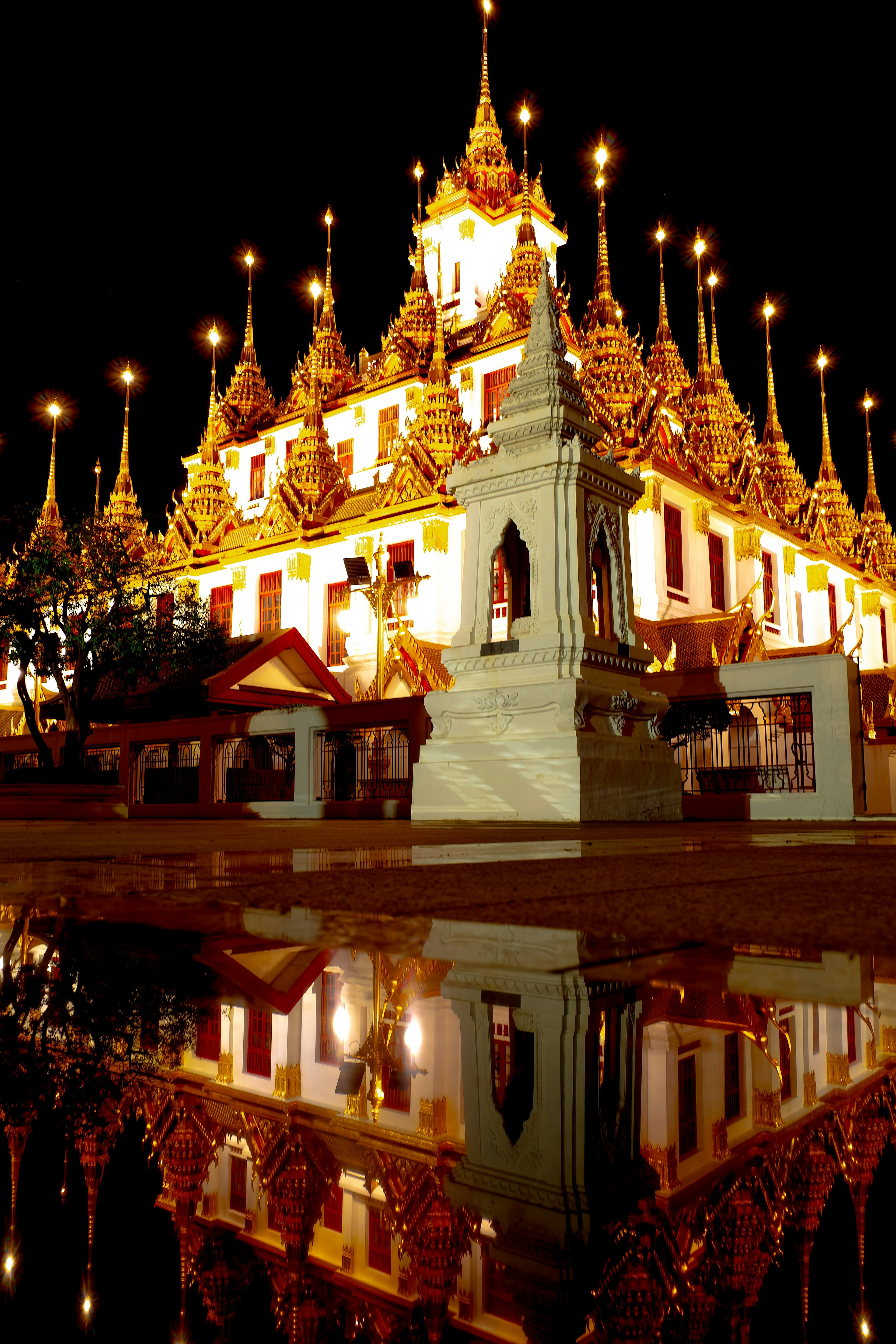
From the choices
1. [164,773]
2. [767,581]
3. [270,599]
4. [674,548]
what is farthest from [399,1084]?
[767,581]

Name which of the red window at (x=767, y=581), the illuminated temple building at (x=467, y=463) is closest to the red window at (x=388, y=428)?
the illuminated temple building at (x=467, y=463)

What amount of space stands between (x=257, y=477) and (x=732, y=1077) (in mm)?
37474

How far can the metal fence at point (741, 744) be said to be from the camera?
10.1 m

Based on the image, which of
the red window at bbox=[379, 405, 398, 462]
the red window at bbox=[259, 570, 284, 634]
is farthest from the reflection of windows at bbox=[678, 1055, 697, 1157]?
the red window at bbox=[379, 405, 398, 462]

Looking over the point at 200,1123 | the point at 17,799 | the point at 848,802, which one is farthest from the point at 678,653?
the point at 200,1123

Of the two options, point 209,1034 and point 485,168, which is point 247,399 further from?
point 209,1034

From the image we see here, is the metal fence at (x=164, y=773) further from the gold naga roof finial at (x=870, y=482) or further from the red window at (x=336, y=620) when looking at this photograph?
the gold naga roof finial at (x=870, y=482)

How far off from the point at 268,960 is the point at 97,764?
657 inches

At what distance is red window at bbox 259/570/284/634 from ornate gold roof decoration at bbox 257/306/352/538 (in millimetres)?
1291

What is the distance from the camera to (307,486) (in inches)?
1111

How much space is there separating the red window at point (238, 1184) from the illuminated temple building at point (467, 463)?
19042 millimetres

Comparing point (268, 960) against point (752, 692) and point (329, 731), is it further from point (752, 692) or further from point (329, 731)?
point (329, 731)

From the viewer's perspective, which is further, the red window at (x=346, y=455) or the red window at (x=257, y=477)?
the red window at (x=257, y=477)

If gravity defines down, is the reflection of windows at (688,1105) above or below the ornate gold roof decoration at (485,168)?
below
